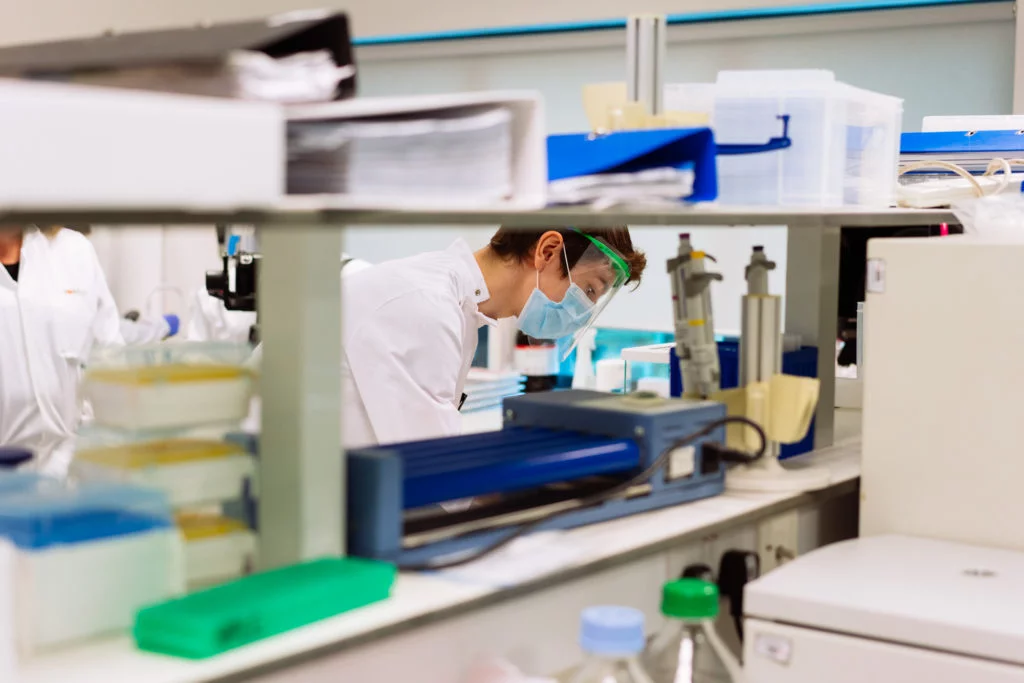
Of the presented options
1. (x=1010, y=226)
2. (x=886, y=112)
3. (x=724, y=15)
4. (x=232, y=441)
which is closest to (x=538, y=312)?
(x=886, y=112)

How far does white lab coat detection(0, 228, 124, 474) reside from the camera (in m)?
3.22

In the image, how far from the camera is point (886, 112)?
1915 millimetres

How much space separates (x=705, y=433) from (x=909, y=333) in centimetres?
30

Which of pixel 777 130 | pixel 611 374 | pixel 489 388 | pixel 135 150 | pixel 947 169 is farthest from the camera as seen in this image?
pixel 489 388

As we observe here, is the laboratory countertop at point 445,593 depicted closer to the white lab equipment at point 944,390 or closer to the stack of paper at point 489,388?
the white lab equipment at point 944,390

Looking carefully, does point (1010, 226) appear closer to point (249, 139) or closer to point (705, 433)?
point (705, 433)

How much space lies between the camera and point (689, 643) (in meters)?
1.19

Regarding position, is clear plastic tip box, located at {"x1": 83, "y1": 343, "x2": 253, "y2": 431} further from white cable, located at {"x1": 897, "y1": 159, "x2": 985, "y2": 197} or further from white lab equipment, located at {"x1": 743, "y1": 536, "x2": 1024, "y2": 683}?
white cable, located at {"x1": 897, "y1": 159, "x2": 985, "y2": 197}

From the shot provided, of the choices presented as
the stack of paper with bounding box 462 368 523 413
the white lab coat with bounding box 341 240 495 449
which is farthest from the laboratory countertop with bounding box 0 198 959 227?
the stack of paper with bounding box 462 368 523 413

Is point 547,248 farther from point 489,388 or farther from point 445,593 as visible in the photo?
point 489,388

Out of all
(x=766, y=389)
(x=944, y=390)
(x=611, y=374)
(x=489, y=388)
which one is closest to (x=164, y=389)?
(x=766, y=389)

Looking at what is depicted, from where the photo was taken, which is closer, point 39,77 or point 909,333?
point 39,77

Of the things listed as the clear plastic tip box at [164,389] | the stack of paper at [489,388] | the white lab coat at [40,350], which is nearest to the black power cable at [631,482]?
the clear plastic tip box at [164,389]

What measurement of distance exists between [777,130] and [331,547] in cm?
93
